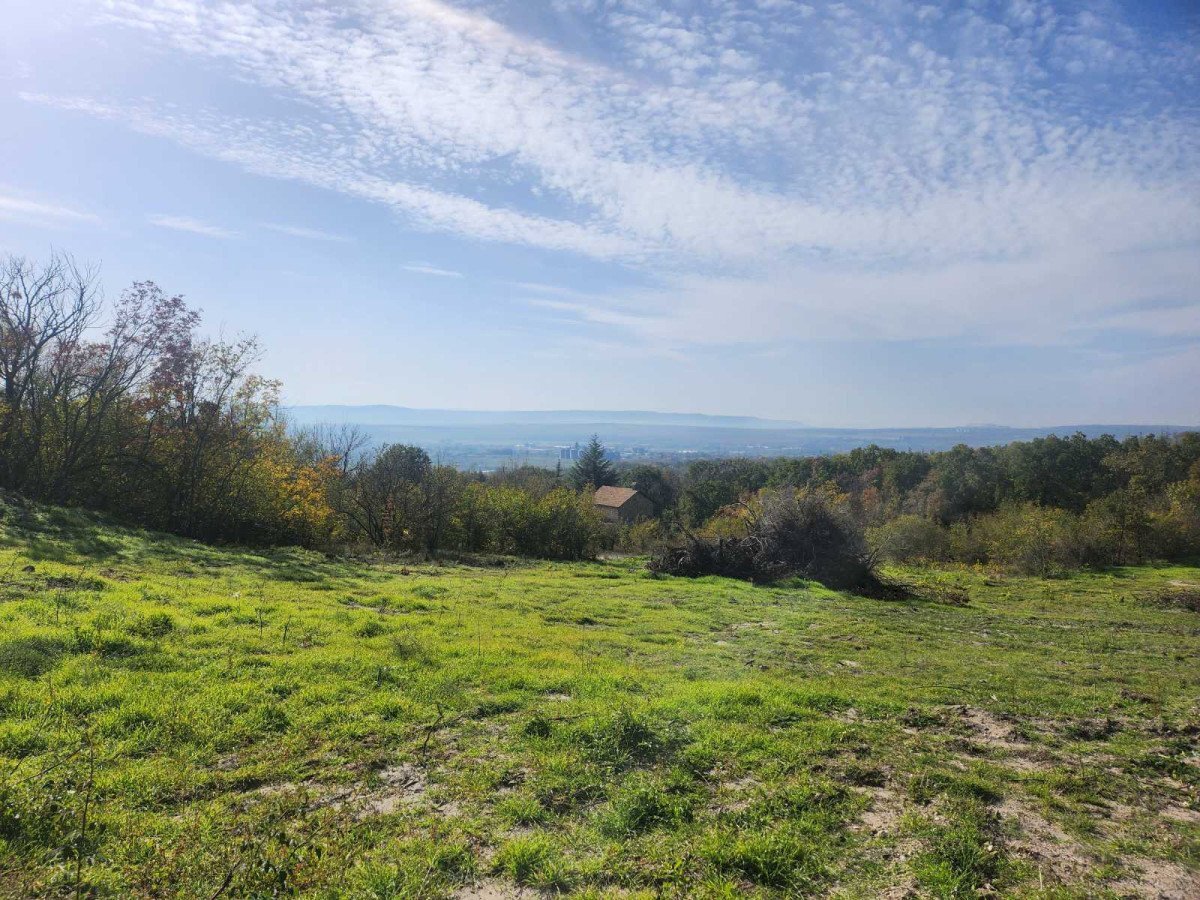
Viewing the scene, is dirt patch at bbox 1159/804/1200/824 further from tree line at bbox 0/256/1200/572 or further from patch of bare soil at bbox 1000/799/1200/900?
tree line at bbox 0/256/1200/572

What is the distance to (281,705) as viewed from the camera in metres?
6.16

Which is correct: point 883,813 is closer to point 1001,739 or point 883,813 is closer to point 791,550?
point 1001,739

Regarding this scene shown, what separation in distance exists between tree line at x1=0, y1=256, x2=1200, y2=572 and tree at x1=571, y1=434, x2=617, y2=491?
27788mm

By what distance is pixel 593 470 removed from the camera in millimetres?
77438

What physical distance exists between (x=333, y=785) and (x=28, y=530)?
14.1 metres

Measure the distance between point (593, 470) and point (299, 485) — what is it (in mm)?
54484

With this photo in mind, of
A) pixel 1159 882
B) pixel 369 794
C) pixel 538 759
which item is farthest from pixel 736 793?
pixel 369 794

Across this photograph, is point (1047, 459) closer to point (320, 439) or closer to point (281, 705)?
point (320, 439)

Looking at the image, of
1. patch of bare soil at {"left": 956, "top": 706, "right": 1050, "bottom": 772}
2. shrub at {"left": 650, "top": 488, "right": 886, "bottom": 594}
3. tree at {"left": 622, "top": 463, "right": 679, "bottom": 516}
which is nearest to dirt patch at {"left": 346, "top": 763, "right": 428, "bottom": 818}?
patch of bare soil at {"left": 956, "top": 706, "right": 1050, "bottom": 772}

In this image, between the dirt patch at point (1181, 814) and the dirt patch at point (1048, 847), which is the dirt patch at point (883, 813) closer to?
the dirt patch at point (1048, 847)

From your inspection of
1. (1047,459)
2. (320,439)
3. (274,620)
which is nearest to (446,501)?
(320,439)

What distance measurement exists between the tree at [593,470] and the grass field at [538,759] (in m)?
65.4

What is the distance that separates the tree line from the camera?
2084 cm

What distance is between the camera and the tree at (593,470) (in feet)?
252
